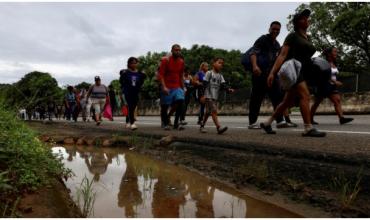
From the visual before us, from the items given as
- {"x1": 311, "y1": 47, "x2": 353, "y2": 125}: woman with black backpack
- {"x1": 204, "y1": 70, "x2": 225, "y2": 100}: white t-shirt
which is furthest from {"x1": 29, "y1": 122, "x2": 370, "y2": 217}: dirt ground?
{"x1": 311, "y1": 47, "x2": 353, "y2": 125}: woman with black backpack

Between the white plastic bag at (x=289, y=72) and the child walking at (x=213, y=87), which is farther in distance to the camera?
the child walking at (x=213, y=87)

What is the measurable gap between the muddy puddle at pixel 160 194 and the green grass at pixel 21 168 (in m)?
0.26

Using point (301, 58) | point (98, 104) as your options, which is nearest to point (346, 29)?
point (98, 104)

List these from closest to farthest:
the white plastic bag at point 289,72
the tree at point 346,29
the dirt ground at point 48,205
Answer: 1. the dirt ground at point 48,205
2. the white plastic bag at point 289,72
3. the tree at point 346,29

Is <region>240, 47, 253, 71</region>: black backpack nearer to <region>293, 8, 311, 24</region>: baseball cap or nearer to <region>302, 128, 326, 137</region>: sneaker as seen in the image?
<region>293, 8, 311, 24</region>: baseball cap

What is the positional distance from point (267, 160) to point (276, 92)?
134 inches

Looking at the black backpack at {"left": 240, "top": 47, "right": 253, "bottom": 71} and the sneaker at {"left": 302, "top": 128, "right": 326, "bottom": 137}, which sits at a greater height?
the black backpack at {"left": 240, "top": 47, "right": 253, "bottom": 71}

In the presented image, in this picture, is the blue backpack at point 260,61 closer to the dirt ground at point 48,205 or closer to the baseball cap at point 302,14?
the baseball cap at point 302,14

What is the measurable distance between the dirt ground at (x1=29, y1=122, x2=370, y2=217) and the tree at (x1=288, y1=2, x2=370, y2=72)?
2840 cm

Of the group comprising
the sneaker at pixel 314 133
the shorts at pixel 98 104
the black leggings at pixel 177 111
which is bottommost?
the sneaker at pixel 314 133

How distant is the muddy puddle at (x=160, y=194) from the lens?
2727mm

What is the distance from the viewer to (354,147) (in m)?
3.95

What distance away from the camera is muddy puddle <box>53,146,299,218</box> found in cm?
273

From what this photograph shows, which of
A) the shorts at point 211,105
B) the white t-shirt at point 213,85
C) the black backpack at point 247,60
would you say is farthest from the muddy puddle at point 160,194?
the black backpack at point 247,60
